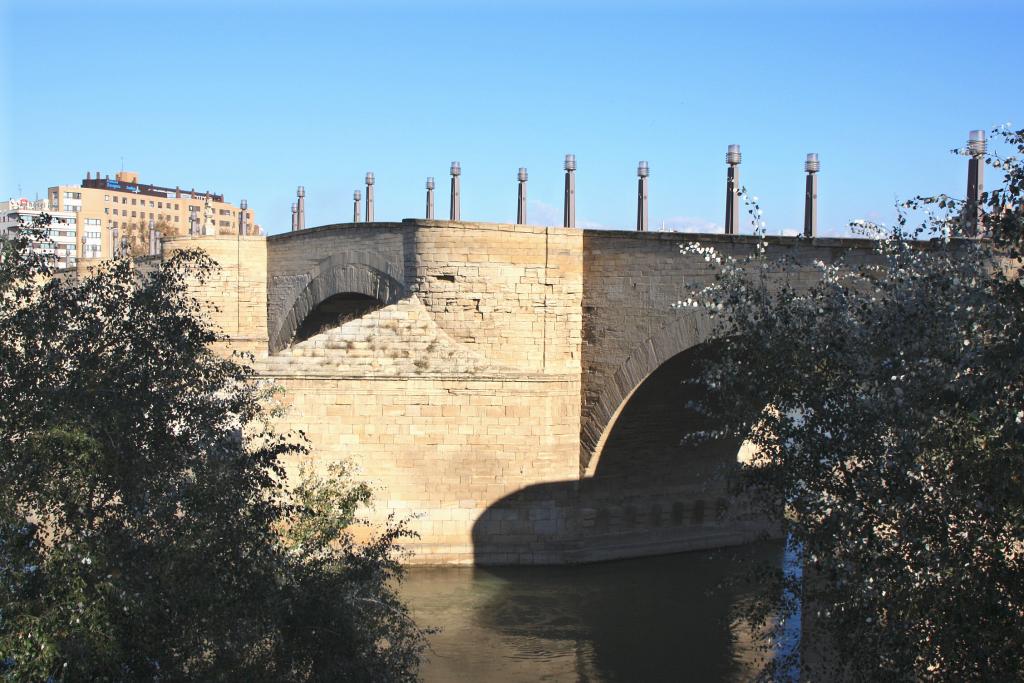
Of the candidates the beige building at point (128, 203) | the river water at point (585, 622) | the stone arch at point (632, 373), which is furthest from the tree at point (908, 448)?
the beige building at point (128, 203)

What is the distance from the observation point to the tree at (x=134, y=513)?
6.77 metres

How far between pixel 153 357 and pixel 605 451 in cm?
1053

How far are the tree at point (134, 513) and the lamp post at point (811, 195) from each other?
29.7 feet

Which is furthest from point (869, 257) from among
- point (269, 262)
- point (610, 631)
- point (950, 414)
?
point (269, 262)

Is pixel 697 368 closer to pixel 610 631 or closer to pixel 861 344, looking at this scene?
pixel 610 631

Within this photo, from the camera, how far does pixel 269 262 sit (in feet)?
91.2

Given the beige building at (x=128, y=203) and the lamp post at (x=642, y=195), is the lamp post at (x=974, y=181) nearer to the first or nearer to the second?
the lamp post at (x=642, y=195)

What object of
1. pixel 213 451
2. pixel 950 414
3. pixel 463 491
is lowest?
pixel 463 491

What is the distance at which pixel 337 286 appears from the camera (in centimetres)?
2378

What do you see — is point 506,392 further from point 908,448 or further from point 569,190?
point 908,448

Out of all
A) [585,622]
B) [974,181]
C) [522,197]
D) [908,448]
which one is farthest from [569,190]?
[908,448]

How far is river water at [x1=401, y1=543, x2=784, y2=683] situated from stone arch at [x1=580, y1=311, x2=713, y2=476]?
6.15 feet

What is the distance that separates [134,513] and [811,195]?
1073 centimetres

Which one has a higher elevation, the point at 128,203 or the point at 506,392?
the point at 128,203
